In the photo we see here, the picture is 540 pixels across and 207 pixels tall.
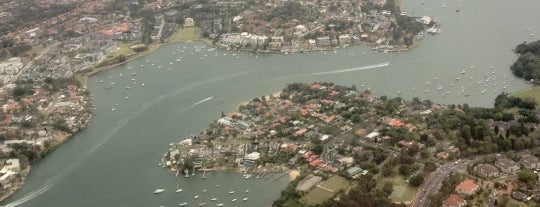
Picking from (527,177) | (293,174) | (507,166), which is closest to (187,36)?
(293,174)

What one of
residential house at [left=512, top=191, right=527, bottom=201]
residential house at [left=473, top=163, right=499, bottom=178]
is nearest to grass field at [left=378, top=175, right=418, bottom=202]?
residential house at [left=473, top=163, right=499, bottom=178]

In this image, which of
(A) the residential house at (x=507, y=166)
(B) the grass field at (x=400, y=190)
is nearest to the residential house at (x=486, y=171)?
(A) the residential house at (x=507, y=166)

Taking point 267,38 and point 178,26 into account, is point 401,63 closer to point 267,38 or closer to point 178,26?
point 267,38

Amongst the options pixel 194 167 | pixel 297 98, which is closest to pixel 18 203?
pixel 194 167

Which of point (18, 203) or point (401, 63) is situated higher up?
point (401, 63)

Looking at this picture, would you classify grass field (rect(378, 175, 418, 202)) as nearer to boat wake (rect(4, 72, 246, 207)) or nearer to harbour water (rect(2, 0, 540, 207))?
harbour water (rect(2, 0, 540, 207))

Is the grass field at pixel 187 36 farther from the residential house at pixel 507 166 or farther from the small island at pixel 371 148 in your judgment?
the residential house at pixel 507 166

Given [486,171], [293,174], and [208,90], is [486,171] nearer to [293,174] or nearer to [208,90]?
[293,174]
